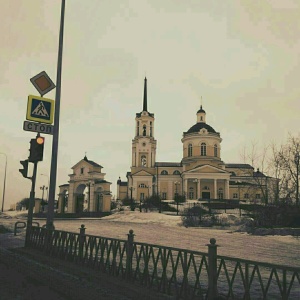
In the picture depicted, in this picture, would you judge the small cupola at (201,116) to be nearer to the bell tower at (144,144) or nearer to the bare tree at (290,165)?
the bell tower at (144,144)

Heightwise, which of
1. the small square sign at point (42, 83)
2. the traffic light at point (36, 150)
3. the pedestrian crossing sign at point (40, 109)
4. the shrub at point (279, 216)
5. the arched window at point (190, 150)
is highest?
the arched window at point (190, 150)

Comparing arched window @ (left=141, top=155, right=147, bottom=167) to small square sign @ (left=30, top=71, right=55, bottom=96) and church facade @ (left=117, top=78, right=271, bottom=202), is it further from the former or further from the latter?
small square sign @ (left=30, top=71, right=55, bottom=96)

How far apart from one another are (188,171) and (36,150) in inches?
2219

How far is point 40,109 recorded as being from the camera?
37.4 ft

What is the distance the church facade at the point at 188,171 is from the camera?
66500mm

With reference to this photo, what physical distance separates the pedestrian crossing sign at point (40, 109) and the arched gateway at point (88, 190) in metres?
40.8

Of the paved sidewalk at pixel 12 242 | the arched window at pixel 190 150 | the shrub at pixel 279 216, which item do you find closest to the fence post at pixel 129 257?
the paved sidewalk at pixel 12 242

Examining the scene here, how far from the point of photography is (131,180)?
74.8 metres

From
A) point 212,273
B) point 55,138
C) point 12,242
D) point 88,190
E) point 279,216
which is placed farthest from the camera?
point 88,190

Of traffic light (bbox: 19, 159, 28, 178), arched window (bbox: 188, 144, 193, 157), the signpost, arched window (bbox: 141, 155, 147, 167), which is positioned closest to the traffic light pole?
traffic light (bbox: 19, 159, 28, 178)

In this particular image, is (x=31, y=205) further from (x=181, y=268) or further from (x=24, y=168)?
(x=181, y=268)

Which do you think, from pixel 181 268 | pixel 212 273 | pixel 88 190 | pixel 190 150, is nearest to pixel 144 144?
pixel 190 150

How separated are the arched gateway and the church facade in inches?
474

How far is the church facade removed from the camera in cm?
6650
